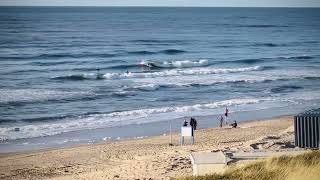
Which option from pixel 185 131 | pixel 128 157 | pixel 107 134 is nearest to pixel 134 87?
pixel 107 134

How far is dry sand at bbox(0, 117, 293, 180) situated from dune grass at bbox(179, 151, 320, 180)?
3.38 m

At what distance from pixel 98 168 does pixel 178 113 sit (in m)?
13.2

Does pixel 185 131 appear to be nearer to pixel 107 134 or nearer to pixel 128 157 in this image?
pixel 128 157

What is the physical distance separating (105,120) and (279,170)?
61.3 feet

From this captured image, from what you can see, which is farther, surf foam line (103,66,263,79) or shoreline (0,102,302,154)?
surf foam line (103,66,263,79)

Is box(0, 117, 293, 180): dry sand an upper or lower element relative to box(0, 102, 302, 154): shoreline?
lower

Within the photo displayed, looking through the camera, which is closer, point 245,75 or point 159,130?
point 159,130

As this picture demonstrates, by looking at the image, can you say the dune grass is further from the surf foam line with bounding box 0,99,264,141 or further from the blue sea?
the surf foam line with bounding box 0,99,264,141

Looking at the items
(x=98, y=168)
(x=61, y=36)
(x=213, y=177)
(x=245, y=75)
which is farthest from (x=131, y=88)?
(x=61, y=36)

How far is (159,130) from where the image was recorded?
27078 mm

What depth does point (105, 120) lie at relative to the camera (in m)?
29.5

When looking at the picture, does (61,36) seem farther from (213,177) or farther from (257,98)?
(213,177)

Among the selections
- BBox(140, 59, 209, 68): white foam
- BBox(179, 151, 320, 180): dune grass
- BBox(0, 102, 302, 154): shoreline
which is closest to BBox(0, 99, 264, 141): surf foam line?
BBox(0, 102, 302, 154): shoreline

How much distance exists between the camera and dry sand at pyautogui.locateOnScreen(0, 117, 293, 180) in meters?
16.9
